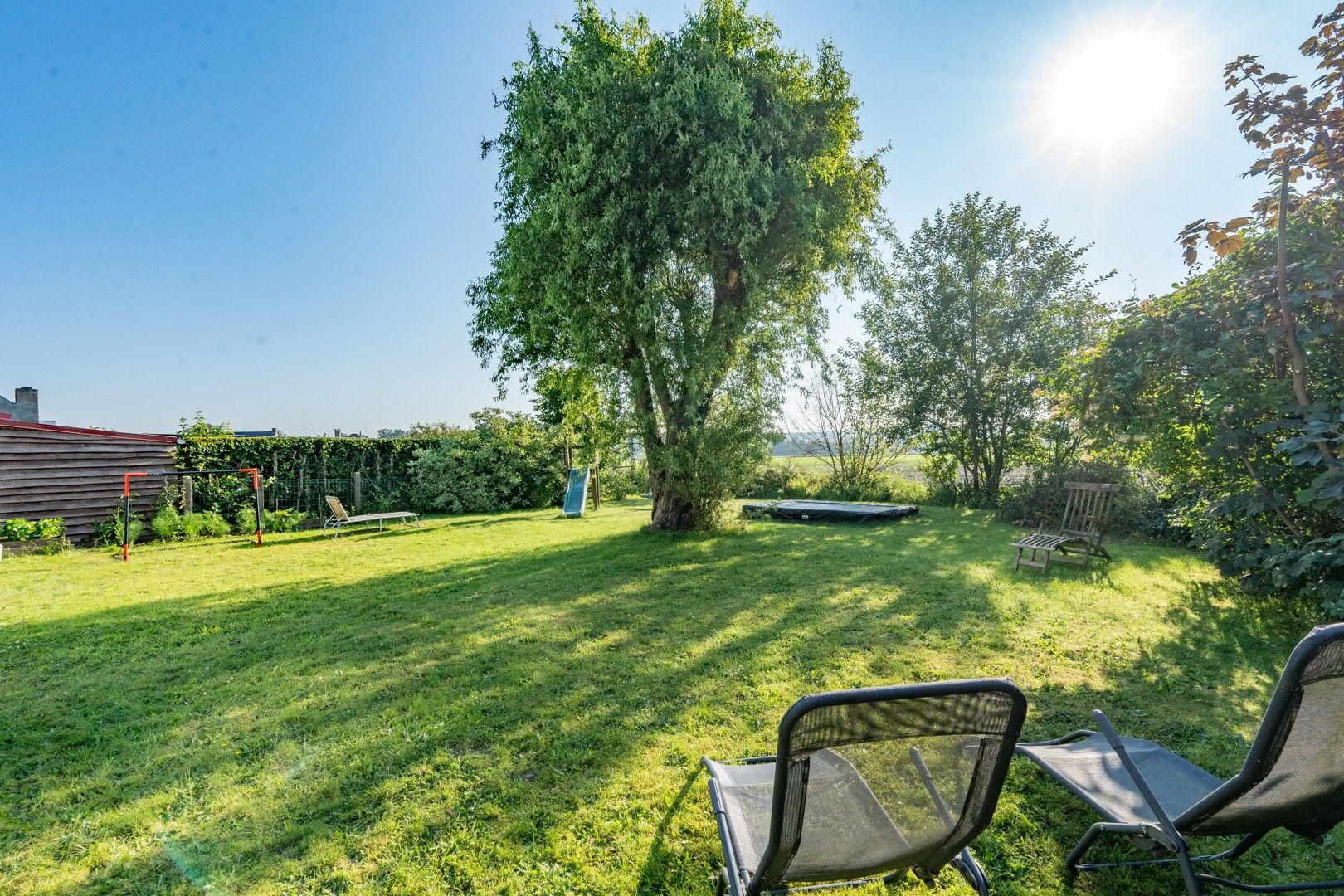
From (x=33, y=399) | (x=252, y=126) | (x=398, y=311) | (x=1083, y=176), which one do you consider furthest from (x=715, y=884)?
(x=33, y=399)

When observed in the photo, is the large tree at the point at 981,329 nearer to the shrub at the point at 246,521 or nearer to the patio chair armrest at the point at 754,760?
the patio chair armrest at the point at 754,760

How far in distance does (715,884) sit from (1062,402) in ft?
20.0

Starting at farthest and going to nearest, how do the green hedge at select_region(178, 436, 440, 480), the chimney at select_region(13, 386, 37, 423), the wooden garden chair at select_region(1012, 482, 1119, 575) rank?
the chimney at select_region(13, 386, 37, 423)
the green hedge at select_region(178, 436, 440, 480)
the wooden garden chair at select_region(1012, 482, 1119, 575)

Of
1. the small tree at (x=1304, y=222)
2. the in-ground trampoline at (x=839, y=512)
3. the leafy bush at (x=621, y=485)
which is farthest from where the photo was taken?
the leafy bush at (x=621, y=485)

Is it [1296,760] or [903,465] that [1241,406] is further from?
[903,465]

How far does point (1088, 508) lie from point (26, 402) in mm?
38328

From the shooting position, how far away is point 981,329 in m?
15.3

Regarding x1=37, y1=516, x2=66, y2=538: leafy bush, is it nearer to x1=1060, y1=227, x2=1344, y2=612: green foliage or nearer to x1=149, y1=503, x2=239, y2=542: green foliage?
x1=149, y1=503, x2=239, y2=542: green foliage

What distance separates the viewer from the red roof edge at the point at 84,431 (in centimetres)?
942

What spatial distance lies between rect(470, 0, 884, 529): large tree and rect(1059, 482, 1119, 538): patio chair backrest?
508 cm

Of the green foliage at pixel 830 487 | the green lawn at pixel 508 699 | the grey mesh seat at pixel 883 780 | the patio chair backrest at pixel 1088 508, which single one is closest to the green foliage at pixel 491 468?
the green foliage at pixel 830 487

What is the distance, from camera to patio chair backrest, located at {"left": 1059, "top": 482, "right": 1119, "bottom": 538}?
8008mm

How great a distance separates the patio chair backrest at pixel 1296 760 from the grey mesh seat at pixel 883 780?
801 millimetres

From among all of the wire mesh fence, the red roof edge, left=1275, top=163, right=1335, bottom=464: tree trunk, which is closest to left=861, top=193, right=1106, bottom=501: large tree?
left=1275, top=163, right=1335, bottom=464: tree trunk
